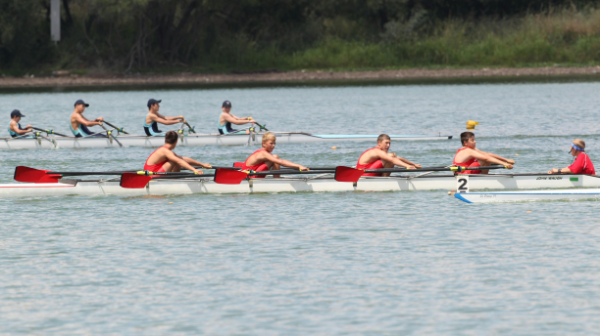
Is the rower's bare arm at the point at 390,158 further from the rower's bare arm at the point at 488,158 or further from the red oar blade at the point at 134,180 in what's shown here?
the red oar blade at the point at 134,180

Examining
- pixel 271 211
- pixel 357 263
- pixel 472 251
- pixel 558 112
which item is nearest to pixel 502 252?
pixel 472 251

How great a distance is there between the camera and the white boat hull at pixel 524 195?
18.7 m

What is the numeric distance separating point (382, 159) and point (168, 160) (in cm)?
485

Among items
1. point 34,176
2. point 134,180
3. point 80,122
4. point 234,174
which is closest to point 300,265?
point 234,174

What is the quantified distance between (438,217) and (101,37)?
194 ft

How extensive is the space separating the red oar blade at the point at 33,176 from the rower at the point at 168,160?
223cm

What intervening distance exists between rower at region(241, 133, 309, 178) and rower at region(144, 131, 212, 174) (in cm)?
98

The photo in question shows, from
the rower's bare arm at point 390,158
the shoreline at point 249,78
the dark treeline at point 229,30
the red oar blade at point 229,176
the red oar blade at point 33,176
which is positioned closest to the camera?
the rower's bare arm at point 390,158

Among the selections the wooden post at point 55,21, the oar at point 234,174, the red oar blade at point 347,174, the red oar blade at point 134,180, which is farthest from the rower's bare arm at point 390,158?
the wooden post at point 55,21

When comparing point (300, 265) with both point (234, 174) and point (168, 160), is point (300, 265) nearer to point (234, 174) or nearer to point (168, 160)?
point (234, 174)

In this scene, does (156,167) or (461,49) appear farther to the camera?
(461,49)

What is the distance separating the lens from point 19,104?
54500 mm

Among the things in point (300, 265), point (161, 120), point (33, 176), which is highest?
point (161, 120)

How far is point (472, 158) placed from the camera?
1981 cm
